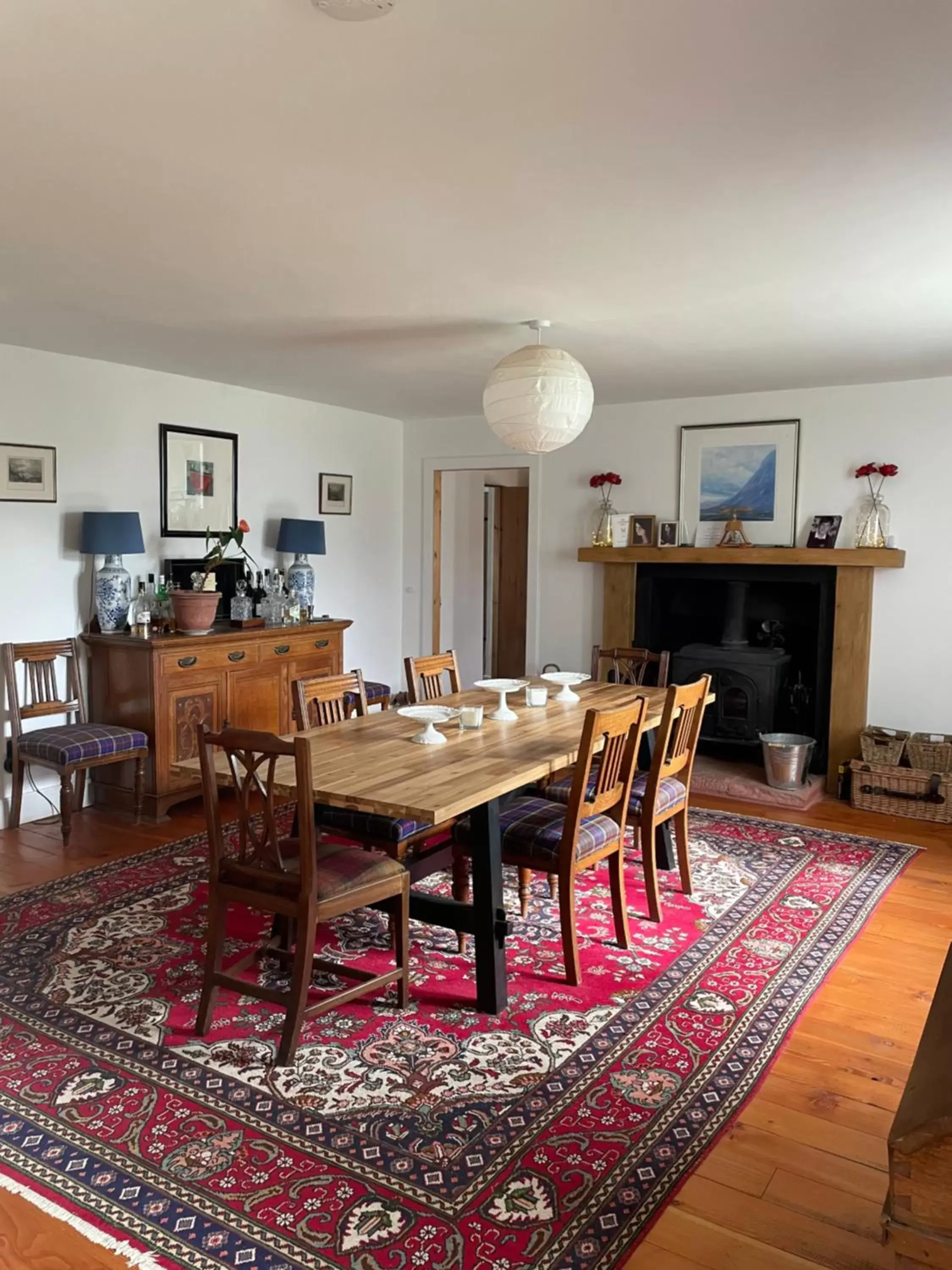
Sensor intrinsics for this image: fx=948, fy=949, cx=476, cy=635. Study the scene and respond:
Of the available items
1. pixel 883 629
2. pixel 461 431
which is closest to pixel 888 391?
pixel 883 629

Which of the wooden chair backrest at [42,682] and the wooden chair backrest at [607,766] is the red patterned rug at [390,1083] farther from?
the wooden chair backrest at [42,682]

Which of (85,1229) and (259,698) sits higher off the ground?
(259,698)

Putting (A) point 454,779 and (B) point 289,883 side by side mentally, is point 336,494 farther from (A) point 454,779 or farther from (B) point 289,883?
(B) point 289,883

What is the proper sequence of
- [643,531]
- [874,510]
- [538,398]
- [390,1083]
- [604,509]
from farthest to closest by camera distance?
[604,509], [643,531], [874,510], [538,398], [390,1083]

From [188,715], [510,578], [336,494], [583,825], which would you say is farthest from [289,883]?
[510,578]

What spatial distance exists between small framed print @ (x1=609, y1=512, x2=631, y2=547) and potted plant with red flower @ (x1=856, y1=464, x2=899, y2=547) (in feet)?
4.69

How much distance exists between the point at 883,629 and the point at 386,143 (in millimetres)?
4288

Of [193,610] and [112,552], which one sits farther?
[193,610]

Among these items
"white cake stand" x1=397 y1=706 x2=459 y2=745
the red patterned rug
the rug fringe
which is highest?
"white cake stand" x1=397 y1=706 x2=459 y2=745

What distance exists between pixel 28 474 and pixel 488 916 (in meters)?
3.35

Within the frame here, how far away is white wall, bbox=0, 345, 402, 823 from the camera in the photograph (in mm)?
4734

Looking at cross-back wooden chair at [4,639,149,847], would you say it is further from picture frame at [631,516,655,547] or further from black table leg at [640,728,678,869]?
picture frame at [631,516,655,547]

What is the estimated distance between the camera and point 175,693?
4.84m

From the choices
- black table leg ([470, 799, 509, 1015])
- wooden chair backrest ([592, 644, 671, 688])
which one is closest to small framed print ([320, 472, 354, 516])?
wooden chair backrest ([592, 644, 671, 688])
